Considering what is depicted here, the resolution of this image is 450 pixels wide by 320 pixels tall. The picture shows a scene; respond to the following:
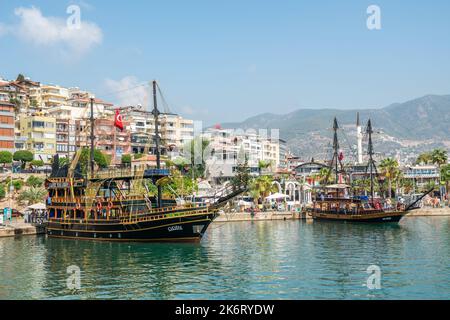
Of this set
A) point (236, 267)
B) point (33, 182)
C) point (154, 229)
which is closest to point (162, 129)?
point (33, 182)

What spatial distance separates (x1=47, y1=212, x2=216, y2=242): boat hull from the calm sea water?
119 centimetres

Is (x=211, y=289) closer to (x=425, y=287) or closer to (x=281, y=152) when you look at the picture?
(x=425, y=287)

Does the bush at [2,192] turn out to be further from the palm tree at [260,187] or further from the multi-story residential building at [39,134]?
the palm tree at [260,187]

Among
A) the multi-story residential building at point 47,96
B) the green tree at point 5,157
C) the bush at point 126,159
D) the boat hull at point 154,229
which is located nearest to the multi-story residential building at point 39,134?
the green tree at point 5,157

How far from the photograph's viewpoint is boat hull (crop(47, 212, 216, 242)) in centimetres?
4744

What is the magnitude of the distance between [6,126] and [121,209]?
51932 mm

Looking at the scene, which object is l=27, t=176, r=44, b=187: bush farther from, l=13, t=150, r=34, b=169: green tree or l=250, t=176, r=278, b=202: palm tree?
l=250, t=176, r=278, b=202: palm tree

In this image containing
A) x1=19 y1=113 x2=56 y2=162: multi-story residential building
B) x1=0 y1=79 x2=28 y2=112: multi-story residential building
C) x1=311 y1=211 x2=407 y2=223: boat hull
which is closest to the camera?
x1=311 y1=211 x2=407 y2=223: boat hull

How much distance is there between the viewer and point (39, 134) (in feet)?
Result: 337

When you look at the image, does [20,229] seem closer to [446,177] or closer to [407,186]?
[446,177]

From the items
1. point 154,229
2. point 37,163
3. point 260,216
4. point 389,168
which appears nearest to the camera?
point 154,229

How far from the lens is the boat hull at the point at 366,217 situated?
74.8 m

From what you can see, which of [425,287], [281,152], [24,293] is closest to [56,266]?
[24,293]

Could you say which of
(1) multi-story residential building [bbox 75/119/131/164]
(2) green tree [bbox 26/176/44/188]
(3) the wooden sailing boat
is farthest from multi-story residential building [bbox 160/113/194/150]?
(3) the wooden sailing boat
